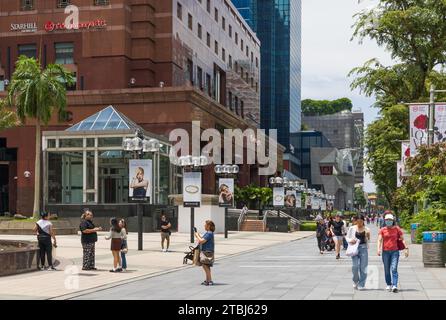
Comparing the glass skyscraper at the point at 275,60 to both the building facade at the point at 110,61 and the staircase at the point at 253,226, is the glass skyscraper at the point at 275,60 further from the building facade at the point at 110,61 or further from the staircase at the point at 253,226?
the staircase at the point at 253,226

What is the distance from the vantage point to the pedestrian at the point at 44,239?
2170 centimetres

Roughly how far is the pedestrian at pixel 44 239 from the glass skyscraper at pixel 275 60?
160 meters

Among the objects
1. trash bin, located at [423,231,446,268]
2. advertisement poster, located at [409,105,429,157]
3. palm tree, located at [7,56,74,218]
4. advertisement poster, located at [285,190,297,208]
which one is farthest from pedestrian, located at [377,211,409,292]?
advertisement poster, located at [285,190,297,208]

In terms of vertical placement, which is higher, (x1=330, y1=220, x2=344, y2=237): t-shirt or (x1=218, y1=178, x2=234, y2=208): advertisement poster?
(x1=218, y1=178, x2=234, y2=208): advertisement poster

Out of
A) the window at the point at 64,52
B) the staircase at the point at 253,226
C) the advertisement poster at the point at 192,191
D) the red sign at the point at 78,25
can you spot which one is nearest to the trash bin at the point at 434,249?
the advertisement poster at the point at 192,191

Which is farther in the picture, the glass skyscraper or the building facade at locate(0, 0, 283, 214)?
the glass skyscraper

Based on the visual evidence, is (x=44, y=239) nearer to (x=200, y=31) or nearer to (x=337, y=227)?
(x=337, y=227)

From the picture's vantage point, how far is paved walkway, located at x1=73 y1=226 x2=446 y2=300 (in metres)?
15.7

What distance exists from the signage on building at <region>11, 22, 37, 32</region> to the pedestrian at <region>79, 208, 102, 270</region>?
53523 millimetres

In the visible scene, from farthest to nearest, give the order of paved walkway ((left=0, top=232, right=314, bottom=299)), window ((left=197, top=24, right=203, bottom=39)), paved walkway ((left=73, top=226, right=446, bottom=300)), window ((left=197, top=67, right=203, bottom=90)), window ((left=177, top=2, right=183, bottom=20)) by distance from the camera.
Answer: window ((left=197, top=67, right=203, bottom=90)) < window ((left=197, top=24, right=203, bottom=39)) < window ((left=177, top=2, right=183, bottom=20)) < paved walkway ((left=0, top=232, right=314, bottom=299)) < paved walkway ((left=73, top=226, right=446, bottom=300))

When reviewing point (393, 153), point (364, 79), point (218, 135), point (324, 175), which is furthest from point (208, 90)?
point (324, 175)

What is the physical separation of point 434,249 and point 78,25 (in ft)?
176

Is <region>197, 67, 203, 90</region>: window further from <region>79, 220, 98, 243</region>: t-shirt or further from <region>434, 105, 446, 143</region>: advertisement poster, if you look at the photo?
<region>79, 220, 98, 243</region>: t-shirt
